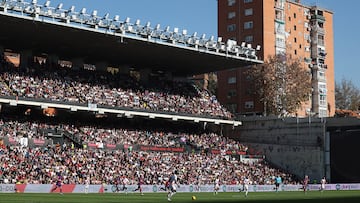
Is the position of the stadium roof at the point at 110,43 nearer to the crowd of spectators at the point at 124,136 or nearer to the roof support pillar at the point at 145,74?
the roof support pillar at the point at 145,74

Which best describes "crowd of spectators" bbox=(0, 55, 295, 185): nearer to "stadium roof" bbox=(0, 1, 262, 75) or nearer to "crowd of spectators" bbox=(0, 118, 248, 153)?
"crowd of spectators" bbox=(0, 118, 248, 153)

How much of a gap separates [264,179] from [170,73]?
2415cm

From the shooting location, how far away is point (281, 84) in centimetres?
9262

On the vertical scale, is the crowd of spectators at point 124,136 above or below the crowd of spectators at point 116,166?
above

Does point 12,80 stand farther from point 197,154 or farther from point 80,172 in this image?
point 197,154

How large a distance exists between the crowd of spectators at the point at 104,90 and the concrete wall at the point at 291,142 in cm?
485

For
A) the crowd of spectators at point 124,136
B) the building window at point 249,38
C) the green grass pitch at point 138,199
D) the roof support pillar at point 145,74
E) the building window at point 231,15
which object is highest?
the building window at point 231,15

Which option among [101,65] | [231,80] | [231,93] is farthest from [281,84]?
[101,65]

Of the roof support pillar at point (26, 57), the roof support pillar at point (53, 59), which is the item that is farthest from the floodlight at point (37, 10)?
the roof support pillar at point (53, 59)

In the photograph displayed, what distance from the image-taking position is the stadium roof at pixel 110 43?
6425 centimetres

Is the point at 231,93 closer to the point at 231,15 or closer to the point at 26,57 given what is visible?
the point at 231,15

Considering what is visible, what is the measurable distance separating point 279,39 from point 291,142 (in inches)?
1068

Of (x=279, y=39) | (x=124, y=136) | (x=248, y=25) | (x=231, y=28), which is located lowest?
(x=124, y=136)

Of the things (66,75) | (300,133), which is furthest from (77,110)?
(300,133)
